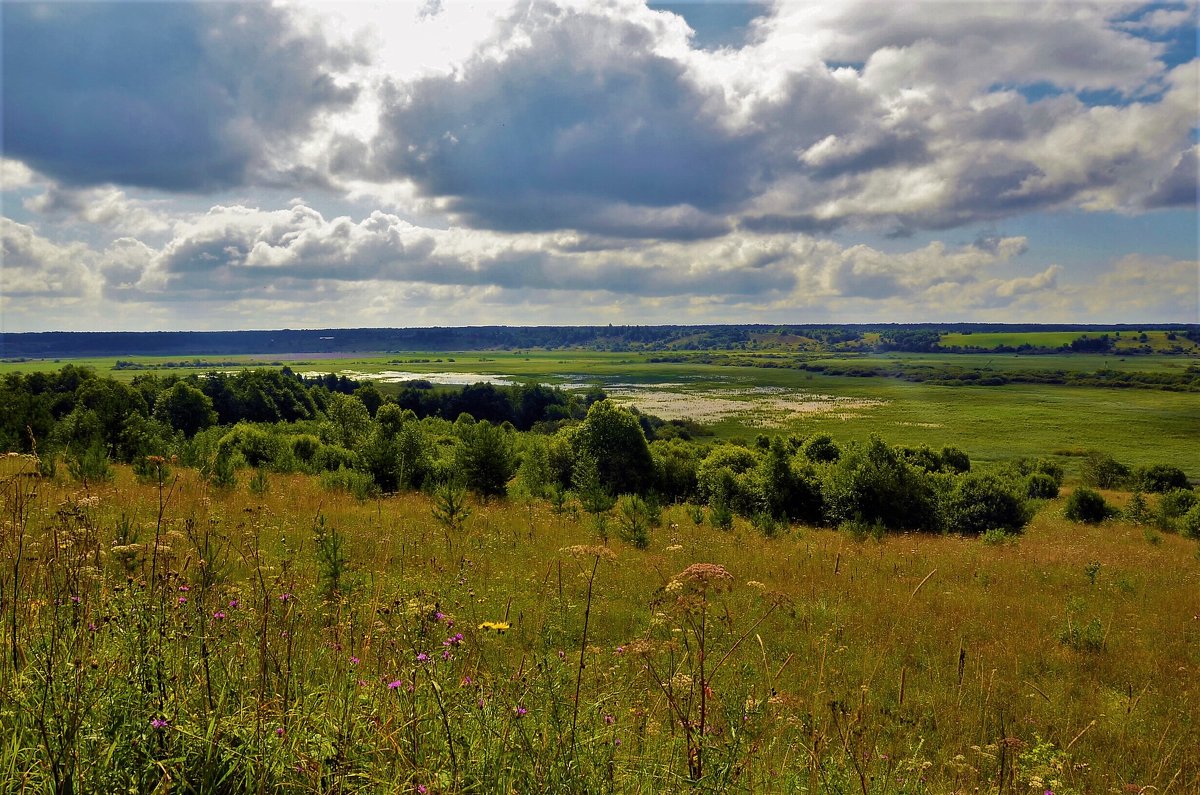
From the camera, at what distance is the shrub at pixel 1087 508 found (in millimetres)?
43531

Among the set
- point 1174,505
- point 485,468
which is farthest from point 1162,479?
point 485,468

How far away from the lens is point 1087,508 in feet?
144

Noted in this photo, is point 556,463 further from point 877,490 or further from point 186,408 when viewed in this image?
point 186,408

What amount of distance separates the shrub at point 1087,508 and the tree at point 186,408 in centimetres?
8479

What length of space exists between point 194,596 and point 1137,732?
9.18 m

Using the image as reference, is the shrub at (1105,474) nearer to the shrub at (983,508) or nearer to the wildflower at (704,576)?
the shrub at (983,508)

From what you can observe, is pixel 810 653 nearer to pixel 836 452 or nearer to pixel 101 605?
pixel 101 605

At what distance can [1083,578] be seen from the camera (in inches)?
584

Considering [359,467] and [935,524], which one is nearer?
[359,467]

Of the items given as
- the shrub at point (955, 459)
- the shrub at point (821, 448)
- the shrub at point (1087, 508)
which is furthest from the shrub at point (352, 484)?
the shrub at point (955, 459)

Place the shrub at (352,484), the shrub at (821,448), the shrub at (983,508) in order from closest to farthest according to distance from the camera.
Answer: the shrub at (352,484) → the shrub at (983,508) → the shrub at (821,448)

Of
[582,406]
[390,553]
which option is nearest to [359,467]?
[390,553]

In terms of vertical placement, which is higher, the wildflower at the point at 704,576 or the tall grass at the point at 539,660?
the wildflower at the point at 704,576

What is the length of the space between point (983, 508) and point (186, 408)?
266ft
